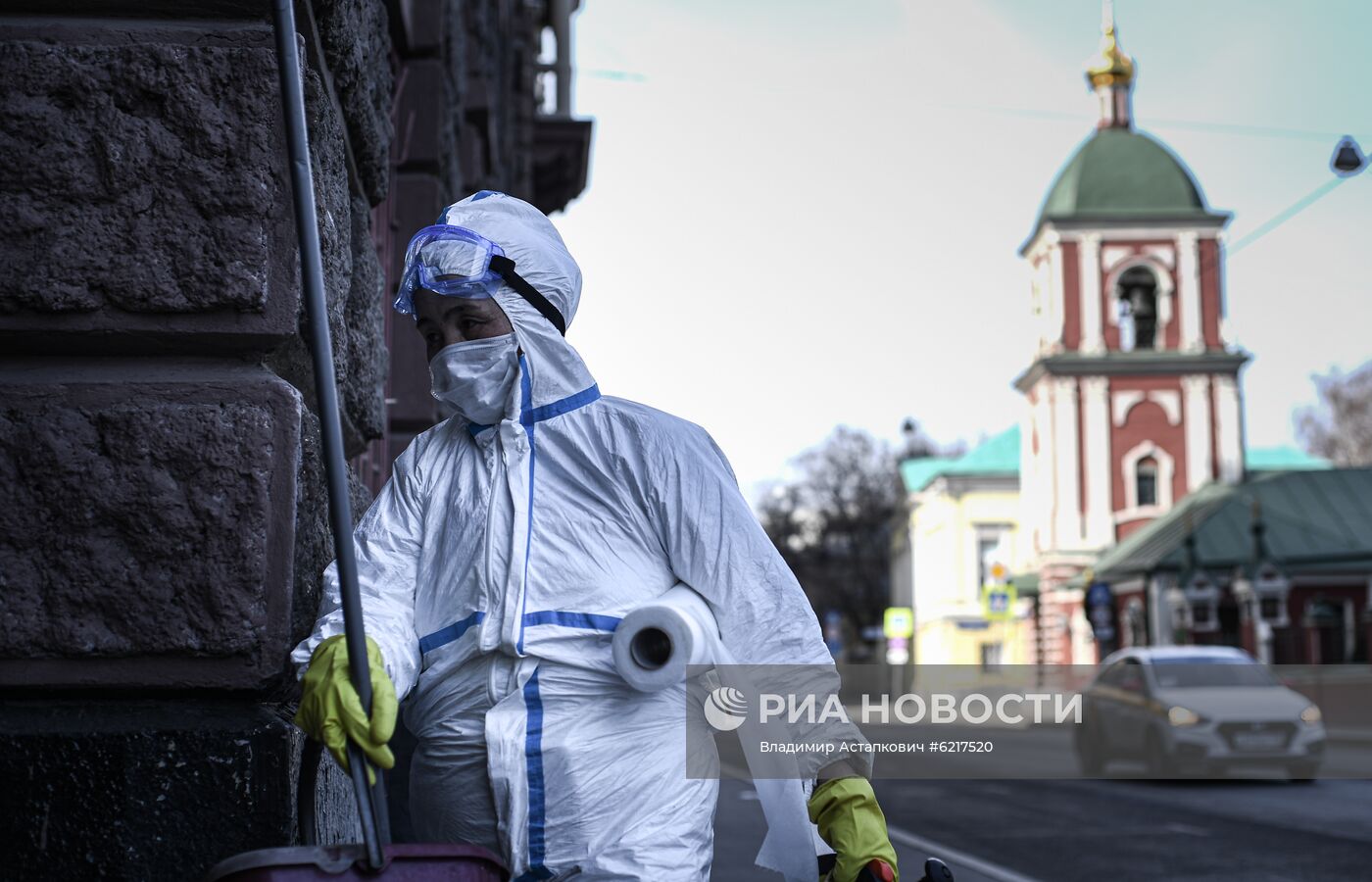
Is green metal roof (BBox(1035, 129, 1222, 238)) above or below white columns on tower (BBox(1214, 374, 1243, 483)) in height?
above

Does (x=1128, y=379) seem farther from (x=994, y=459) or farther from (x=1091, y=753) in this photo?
(x=1091, y=753)

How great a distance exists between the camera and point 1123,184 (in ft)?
181

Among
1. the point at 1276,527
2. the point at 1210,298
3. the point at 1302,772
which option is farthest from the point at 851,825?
the point at 1210,298

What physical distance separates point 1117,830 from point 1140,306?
44.4 metres

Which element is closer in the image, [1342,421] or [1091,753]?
[1091,753]

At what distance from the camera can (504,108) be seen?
1301 centimetres

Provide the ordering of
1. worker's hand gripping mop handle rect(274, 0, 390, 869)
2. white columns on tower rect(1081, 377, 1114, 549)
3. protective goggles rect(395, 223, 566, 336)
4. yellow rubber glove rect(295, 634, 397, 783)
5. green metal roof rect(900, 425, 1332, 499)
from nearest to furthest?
worker's hand gripping mop handle rect(274, 0, 390, 869)
yellow rubber glove rect(295, 634, 397, 783)
protective goggles rect(395, 223, 566, 336)
white columns on tower rect(1081, 377, 1114, 549)
green metal roof rect(900, 425, 1332, 499)

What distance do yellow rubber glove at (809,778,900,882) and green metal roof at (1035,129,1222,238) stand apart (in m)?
53.0

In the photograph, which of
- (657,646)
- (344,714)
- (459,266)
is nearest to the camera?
(344,714)

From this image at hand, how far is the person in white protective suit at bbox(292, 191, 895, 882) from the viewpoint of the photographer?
8.39 feet

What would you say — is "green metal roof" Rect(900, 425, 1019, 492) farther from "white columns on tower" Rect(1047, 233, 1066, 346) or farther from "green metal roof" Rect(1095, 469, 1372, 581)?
"green metal roof" Rect(1095, 469, 1372, 581)

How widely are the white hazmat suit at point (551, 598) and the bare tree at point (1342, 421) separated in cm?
6136

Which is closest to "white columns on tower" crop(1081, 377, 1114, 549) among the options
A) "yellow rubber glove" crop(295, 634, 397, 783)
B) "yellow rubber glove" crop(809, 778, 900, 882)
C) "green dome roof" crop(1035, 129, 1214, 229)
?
"green dome roof" crop(1035, 129, 1214, 229)

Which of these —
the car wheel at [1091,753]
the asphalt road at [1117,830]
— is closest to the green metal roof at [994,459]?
the car wheel at [1091,753]
